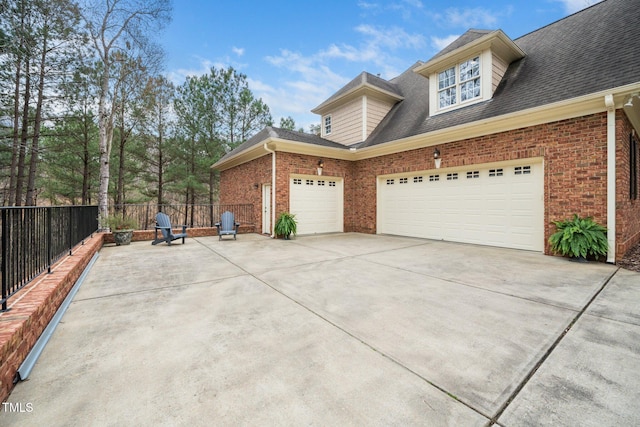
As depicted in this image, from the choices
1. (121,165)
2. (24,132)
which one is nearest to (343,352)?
(24,132)

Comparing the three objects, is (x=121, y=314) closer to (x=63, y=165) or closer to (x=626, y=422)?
(x=626, y=422)

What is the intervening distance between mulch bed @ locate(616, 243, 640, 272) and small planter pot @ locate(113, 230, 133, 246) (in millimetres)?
11359

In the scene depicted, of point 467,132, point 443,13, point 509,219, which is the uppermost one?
point 443,13

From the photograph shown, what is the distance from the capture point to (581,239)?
5113mm

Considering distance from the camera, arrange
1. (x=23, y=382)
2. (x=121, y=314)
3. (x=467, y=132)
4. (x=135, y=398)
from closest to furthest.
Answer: (x=135, y=398) < (x=23, y=382) < (x=121, y=314) < (x=467, y=132)

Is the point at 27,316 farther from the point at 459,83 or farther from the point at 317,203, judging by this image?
the point at 459,83

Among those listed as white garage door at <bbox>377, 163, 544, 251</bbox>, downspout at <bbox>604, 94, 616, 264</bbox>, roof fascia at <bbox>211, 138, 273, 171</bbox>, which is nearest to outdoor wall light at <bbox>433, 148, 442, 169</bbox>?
white garage door at <bbox>377, 163, 544, 251</bbox>

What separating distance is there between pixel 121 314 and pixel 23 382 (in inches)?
44.3

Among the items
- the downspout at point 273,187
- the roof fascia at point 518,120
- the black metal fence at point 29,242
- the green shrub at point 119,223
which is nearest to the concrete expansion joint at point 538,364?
the black metal fence at point 29,242

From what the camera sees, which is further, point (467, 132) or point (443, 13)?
point (443, 13)

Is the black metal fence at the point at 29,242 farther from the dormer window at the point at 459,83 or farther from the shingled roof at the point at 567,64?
the dormer window at the point at 459,83

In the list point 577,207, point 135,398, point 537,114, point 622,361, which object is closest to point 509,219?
point 577,207

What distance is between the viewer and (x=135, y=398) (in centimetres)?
165

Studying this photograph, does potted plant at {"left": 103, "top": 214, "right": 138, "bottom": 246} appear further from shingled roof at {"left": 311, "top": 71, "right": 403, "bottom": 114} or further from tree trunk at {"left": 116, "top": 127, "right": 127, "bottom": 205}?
shingled roof at {"left": 311, "top": 71, "right": 403, "bottom": 114}
